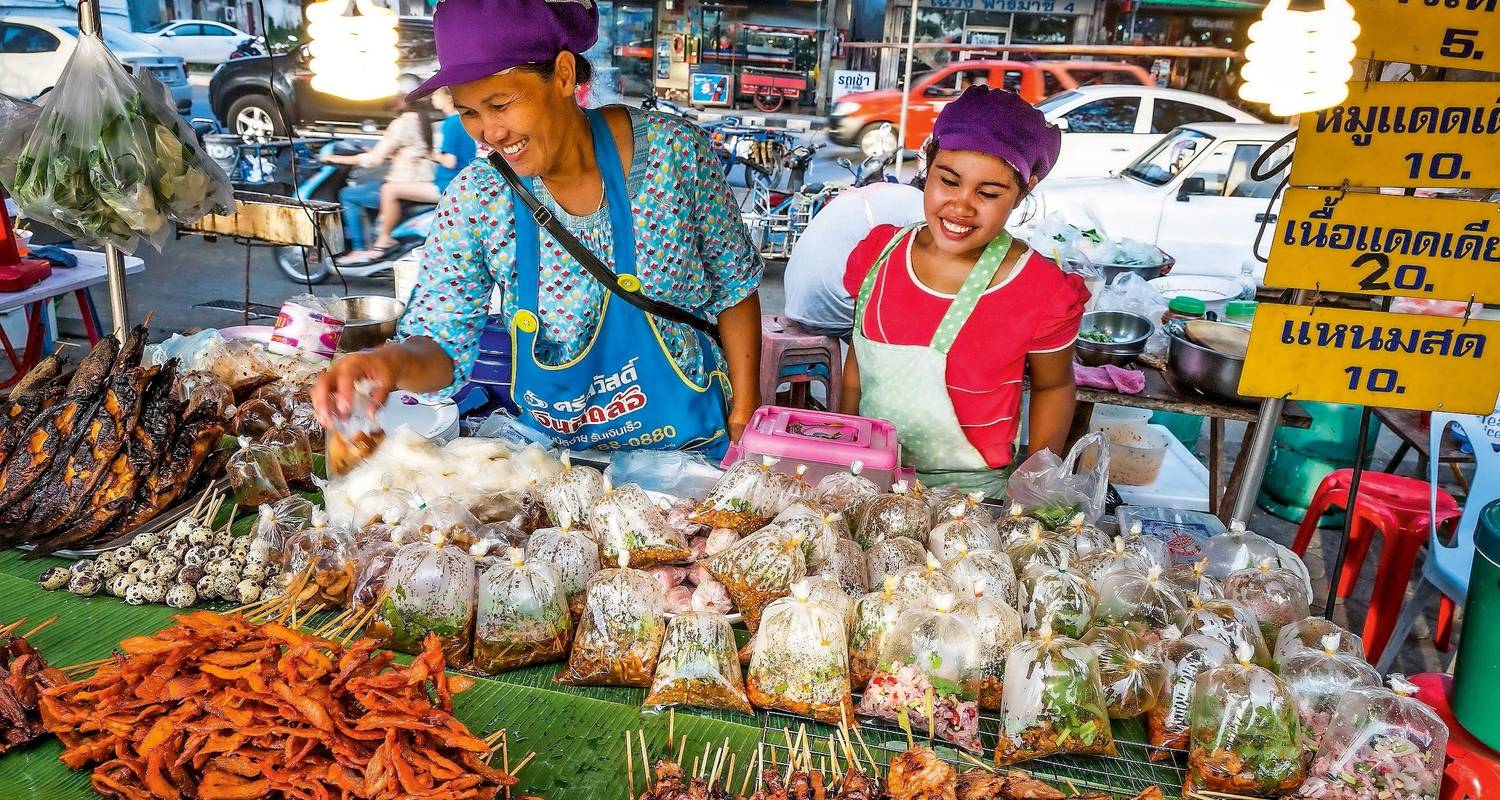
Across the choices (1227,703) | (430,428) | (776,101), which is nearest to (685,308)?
(430,428)

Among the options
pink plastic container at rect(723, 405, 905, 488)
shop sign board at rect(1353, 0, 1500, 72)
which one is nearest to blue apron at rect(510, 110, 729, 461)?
pink plastic container at rect(723, 405, 905, 488)

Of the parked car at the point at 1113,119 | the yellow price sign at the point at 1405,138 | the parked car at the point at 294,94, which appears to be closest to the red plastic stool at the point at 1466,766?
the yellow price sign at the point at 1405,138

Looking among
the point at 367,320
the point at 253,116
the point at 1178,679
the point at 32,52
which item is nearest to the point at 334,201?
the point at 253,116

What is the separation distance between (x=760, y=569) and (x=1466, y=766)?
4.47ft

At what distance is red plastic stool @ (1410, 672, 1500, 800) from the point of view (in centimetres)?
160

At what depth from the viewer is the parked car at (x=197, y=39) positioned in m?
13.0

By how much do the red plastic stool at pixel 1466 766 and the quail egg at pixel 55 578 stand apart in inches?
111

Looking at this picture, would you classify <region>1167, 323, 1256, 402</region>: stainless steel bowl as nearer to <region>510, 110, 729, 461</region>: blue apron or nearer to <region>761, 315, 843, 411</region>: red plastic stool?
<region>761, 315, 843, 411</region>: red plastic stool

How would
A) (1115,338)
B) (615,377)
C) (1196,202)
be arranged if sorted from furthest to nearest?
(1196,202) → (1115,338) → (615,377)

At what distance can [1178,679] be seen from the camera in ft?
5.23

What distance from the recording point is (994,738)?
1649 mm

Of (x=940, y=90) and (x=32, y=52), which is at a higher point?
(x=940, y=90)

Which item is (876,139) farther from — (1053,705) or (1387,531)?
(1053,705)

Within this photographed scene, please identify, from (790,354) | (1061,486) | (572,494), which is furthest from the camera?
(790,354)
